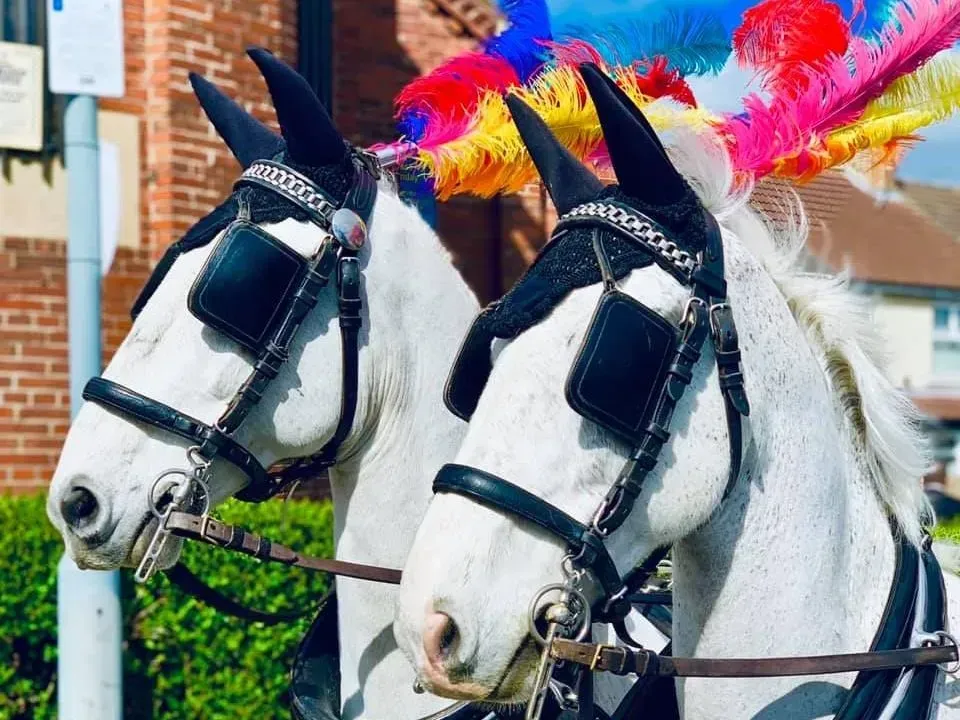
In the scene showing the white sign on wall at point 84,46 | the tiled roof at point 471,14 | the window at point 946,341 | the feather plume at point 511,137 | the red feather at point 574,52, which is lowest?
the window at point 946,341

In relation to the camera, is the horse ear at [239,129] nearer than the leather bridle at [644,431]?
No

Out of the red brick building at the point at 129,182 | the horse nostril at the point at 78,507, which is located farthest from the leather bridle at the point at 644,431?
the red brick building at the point at 129,182

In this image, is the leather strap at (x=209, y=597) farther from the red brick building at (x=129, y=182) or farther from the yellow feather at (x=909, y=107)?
the red brick building at (x=129, y=182)

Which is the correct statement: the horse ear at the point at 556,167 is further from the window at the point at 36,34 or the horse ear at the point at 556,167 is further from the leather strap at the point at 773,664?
the window at the point at 36,34

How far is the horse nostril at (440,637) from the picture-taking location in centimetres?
186

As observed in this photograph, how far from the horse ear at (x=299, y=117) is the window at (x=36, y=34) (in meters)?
4.22

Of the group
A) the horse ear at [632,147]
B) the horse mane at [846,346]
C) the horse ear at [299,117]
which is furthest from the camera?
the horse ear at [299,117]

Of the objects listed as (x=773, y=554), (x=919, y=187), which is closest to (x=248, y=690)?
(x=773, y=554)

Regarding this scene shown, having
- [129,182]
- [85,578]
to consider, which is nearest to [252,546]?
[85,578]

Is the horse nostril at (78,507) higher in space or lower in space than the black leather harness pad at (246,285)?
lower

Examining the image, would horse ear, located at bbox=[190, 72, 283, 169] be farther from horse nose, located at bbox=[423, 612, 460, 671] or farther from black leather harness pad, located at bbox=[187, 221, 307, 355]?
horse nose, located at bbox=[423, 612, 460, 671]

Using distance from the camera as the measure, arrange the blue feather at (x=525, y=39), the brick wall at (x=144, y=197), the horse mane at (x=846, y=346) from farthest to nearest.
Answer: the brick wall at (x=144, y=197), the blue feather at (x=525, y=39), the horse mane at (x=846, y=346)

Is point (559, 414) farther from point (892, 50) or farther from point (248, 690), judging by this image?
point (248, 690)

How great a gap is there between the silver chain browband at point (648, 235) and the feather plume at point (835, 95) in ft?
1.71
